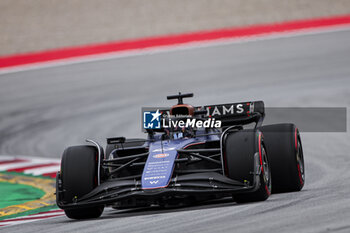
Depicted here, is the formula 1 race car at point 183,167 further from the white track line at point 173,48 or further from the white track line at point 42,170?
the white track line at point 173,48

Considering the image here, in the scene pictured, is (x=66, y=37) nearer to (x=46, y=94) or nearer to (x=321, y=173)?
(x=46, y=94)

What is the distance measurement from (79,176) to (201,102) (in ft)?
34.9

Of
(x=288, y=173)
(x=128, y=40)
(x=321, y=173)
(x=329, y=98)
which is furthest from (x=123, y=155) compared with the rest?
(x=128, y=40)

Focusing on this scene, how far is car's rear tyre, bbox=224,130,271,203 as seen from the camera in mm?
7898

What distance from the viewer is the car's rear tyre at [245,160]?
790 centimetres

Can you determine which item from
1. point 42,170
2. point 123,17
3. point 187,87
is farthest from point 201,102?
point 123,17

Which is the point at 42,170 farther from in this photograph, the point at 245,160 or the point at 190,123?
the point at 245,160

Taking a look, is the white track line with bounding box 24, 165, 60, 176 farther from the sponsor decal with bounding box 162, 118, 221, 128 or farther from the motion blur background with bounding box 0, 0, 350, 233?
the sponsor decal with bounding box 162, 118, 221, 128

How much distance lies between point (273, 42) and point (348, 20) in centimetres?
472

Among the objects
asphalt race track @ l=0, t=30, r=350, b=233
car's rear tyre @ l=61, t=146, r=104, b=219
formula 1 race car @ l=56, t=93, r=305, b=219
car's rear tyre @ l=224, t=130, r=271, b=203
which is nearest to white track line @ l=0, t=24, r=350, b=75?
asphalt race track @ l=0, t=30, r=350, b=233

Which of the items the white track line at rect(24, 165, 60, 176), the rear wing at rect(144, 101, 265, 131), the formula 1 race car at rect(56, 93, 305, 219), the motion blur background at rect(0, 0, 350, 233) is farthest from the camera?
the white track line at rect(24, 165, 60, 176)

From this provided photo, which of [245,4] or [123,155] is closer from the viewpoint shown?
[123,155]

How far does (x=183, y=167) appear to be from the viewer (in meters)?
8.67

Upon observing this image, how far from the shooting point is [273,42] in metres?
26.0
